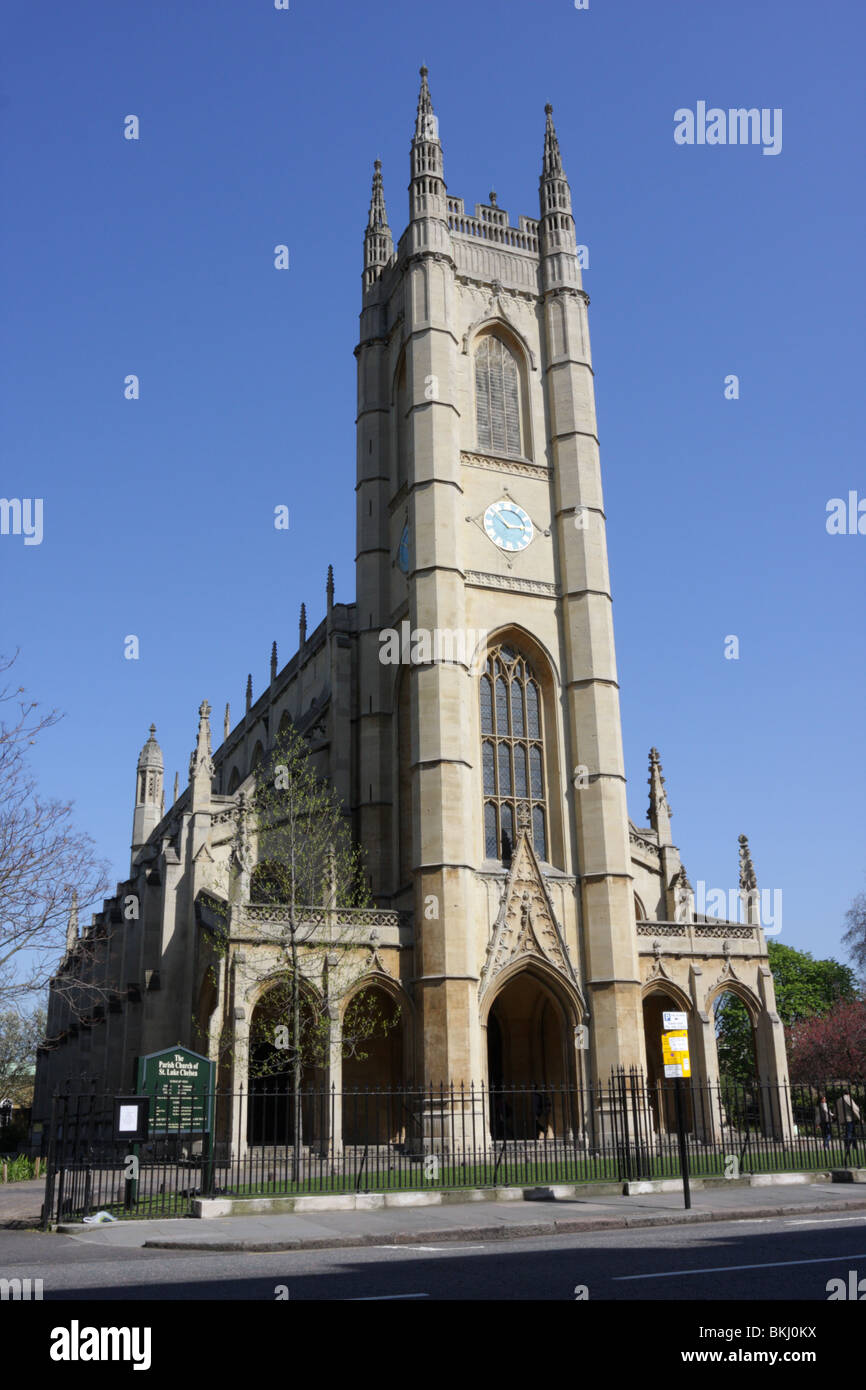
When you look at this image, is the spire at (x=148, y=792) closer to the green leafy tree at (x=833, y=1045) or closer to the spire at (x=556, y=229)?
the spire at (x=556, y=229)

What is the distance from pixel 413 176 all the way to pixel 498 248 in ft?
12.0

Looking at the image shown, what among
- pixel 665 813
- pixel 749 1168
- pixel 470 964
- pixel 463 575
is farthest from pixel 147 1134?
pixel 665 813

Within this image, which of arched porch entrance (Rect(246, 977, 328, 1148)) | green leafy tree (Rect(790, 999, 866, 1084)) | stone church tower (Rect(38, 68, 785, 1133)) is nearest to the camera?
arched porch entrance (Rect(246, 977, 328, 1148))

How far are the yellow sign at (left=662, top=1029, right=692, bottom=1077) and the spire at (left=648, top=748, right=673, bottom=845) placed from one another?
2239 cm

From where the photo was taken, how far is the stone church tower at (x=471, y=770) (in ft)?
105

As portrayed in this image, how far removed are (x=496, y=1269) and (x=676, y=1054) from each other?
27.3 feet

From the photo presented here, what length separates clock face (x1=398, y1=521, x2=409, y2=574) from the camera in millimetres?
37438

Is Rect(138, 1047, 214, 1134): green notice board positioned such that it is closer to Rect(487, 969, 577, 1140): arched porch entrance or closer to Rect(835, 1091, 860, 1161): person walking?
Rect(835, 1091, 860, 1161): person walking

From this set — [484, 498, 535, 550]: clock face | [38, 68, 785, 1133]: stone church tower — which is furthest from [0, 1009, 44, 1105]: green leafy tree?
[484, 498, 535, 550]: clock face

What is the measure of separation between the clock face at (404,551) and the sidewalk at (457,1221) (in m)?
22.2

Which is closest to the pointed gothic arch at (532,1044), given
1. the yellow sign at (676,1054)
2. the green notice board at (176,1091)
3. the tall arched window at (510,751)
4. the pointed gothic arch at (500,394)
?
the tall arched window at (510,751)

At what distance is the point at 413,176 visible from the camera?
39219 millimetres

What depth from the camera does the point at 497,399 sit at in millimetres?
Result: 39062
